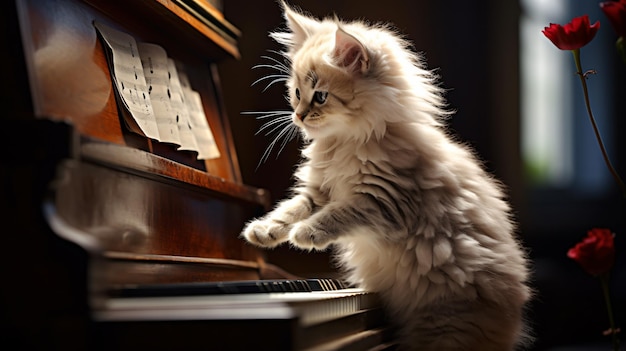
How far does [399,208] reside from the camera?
171cm

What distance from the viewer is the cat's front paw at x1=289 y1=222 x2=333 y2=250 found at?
1.64 m

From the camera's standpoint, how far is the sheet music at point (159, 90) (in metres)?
1.73

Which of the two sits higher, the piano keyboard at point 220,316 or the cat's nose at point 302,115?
the cat's nose at point 302,115

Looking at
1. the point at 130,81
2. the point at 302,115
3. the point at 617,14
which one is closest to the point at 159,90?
the point at 130,81

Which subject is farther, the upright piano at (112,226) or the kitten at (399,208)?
the kitten at (399,208)

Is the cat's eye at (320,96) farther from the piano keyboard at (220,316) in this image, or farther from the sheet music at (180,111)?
the piano keyboard at (220,316)

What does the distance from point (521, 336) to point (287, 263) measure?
200 centimetres

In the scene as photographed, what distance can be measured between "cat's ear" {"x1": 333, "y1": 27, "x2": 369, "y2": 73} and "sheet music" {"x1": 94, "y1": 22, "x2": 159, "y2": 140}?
482mm

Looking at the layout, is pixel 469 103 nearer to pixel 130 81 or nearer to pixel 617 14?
pixel 617 14

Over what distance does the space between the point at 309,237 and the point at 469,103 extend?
2785 mm

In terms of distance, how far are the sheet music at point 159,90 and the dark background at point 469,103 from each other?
6.46 feet

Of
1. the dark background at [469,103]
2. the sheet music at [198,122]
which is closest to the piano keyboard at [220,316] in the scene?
the sheet music at [198,122]

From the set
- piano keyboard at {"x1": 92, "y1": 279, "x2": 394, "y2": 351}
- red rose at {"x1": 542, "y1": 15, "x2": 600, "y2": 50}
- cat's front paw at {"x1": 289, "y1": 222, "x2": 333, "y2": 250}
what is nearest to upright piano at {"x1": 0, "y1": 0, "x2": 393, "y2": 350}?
piano keyboard at {"x1": 92, "y1": 279, "x2": 394, "y2": 351}

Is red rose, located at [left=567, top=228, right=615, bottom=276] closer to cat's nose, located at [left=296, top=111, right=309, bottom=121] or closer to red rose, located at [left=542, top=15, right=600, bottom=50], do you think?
red rose, located at [left=542, top=15, right=600, bottom=50]
